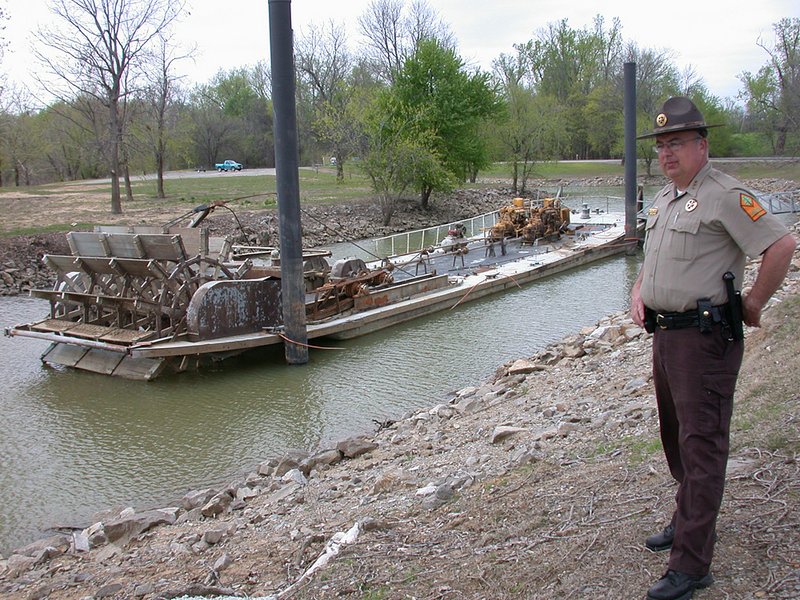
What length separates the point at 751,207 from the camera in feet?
11.4

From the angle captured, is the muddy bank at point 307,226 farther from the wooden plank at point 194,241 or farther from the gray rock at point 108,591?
the gray rock at point 108,591

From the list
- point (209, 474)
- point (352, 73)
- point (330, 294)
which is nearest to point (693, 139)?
point (209, 474)

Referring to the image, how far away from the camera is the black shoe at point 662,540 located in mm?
3912

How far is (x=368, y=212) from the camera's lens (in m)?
Result: 41.5

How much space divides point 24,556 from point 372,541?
3983 millimetres

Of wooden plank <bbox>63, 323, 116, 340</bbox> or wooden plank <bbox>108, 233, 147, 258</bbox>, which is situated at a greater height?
wooden plank <bbox>108, 233, 147, 258</bbox>

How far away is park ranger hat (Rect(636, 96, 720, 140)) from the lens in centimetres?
369

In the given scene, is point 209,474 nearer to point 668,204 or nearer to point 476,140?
point 668,204

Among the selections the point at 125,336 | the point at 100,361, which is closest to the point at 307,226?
the point at 100,361

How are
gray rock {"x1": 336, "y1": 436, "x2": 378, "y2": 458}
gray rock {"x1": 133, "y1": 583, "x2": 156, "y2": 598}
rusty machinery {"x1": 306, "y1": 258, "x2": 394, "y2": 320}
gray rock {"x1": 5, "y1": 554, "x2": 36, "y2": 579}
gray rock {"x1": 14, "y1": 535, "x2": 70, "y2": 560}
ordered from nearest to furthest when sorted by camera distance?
gray rock {"x1": 133, "y1": 583, "x2": 156, "y2": 598} < gray rock {"x1": 5, "y1": 554, "x2": 36, "y2": 579} < gray rock {"x1": 14, "y1": 535, "x2": 70, "y2": 560} < gray rock {"x1": 336, "y1": 436, "x2": 378, "y2": 458} < rusty machinery {"x1": 306, "y1": 258, "x2": 394, "y2": 320}

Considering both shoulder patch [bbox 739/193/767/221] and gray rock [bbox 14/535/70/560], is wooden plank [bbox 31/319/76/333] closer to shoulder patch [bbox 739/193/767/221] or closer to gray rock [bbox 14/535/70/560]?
gray rock [bbox 14/535/70/560]

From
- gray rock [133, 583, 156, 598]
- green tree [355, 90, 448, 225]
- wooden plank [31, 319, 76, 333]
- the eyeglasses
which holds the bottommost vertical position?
gray rock [133, 583, 156, 598]

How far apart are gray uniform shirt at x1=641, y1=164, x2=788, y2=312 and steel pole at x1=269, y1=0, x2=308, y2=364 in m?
10.5

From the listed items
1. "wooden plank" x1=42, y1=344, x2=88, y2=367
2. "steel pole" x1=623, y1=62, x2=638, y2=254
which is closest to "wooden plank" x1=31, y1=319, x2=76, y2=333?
"wooden plank" x1=42, y1=344, x2=88, y2=367
